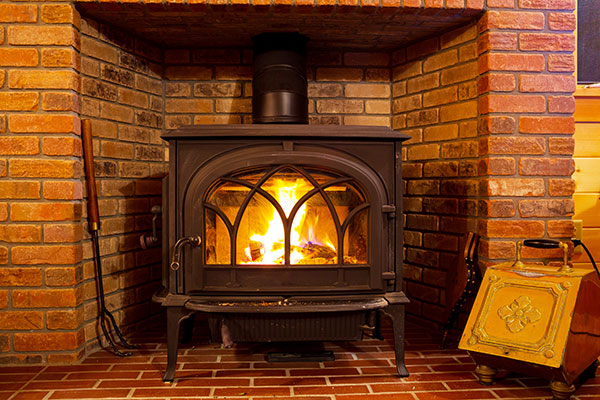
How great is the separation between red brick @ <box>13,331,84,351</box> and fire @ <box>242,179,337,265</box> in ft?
2.62

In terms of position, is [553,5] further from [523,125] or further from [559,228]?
[559,228]

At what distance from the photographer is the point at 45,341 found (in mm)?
1841

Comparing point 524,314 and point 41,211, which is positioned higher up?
point 41,211

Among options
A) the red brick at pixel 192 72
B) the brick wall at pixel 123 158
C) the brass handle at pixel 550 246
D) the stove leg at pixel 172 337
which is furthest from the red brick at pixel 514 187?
the brick wall at pixel 123 158

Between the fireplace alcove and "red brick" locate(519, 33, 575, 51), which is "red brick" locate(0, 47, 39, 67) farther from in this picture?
"red brick" locate(519, 33, 575, 51)

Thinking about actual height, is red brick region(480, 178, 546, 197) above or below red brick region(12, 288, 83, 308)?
above

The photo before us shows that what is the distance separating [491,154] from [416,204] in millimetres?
539

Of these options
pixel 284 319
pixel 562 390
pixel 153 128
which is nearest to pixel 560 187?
pixel 562 390

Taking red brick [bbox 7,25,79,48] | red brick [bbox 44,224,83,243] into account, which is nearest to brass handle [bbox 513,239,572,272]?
red brick [bbox 44,224,83,243]

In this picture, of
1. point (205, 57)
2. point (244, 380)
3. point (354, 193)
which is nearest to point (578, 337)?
point (354, 193)

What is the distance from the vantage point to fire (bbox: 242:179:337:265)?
1805mm

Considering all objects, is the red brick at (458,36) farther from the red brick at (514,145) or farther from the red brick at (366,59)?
the red brick at (514,145)

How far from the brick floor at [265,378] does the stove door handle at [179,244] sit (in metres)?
0.43

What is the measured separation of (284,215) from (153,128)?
1053 mm
